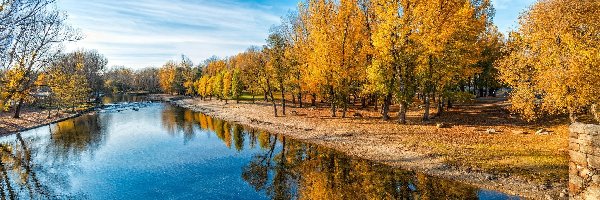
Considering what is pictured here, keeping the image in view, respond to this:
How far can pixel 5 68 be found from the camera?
1942 centimetres

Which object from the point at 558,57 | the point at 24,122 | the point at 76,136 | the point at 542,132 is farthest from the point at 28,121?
the point at 542,132

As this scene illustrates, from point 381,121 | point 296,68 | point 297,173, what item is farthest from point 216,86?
point 297,173

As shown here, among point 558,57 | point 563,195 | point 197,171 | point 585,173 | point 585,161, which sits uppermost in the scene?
point 558,57

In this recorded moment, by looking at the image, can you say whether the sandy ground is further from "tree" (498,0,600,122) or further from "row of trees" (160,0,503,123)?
"tree" (498,0,600,122)

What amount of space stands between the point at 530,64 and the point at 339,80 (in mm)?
19434

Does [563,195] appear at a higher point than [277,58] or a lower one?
lower

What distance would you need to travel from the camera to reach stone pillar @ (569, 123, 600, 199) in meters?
10.6

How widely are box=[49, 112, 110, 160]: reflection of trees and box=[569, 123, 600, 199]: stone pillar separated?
110ft

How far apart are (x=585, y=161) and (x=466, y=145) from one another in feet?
50.4

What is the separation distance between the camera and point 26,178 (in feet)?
76.5

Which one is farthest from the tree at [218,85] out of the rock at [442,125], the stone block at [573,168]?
the stone block at [573,168]

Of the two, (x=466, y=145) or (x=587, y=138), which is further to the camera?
(x=466, y=145)

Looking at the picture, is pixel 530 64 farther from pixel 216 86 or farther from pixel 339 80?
pixel 216 86

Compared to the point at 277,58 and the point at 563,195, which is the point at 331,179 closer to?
the point at 563,195
